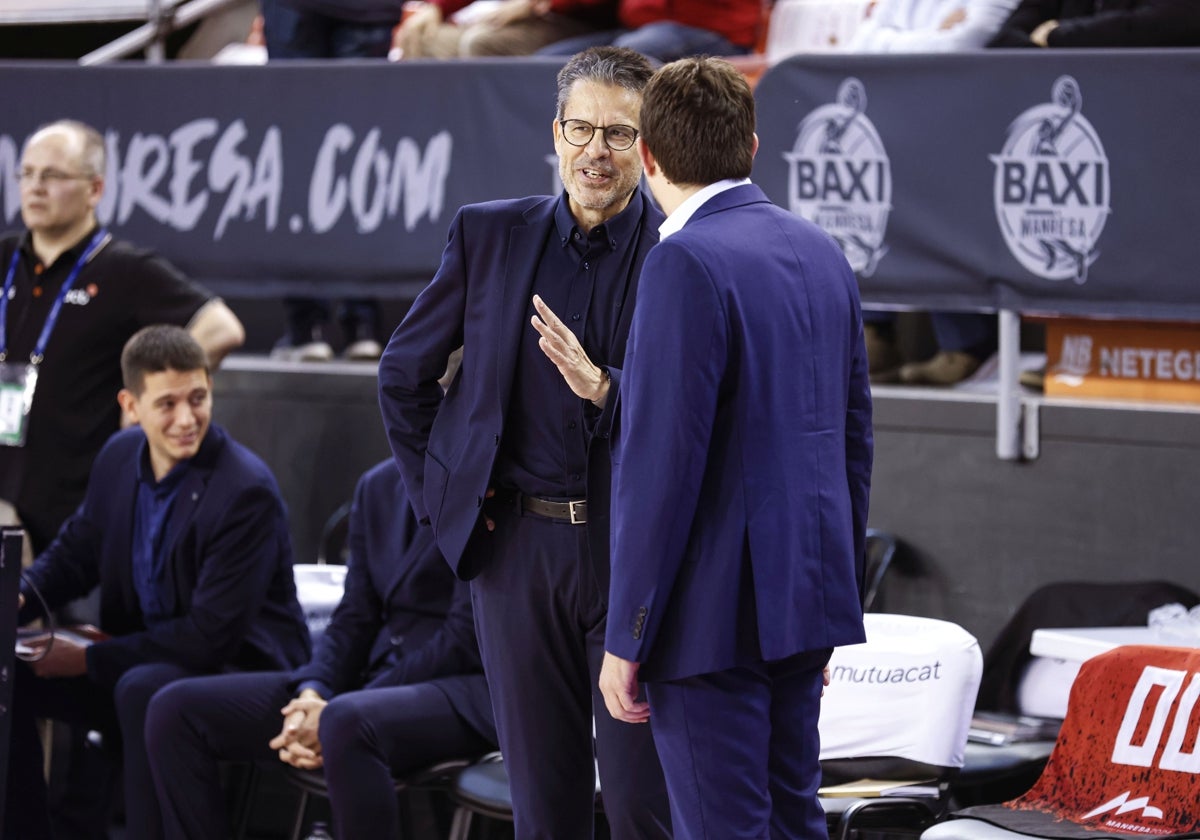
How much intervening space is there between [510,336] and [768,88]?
7.45 feet

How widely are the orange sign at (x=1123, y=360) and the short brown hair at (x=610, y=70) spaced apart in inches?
87.3

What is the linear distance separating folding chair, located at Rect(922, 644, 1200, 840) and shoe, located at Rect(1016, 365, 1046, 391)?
1336mm

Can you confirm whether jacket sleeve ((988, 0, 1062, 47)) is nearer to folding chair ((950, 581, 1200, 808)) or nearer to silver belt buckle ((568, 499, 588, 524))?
folding chair ((950, 581, 1200, 808))

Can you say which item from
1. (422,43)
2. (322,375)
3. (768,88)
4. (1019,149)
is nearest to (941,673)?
(1019,149)

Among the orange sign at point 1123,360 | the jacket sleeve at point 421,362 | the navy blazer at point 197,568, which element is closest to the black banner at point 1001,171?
the orange sign at point 1123,360

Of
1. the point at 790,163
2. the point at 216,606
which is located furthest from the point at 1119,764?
the point at 216,606

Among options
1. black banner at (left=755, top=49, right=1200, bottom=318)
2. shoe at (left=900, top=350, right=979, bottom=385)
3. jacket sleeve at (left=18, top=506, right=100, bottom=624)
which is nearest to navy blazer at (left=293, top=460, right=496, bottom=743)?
jacket sleeve at (left=18, top=506, right=100, bottom=624)

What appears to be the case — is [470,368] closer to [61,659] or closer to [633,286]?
[633,286]

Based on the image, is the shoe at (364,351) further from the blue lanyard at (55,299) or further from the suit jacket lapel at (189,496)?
the suit jacket lapel at (189,496)

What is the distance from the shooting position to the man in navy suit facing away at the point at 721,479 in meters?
2.58

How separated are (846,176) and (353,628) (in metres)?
1.94

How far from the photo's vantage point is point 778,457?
103 inches

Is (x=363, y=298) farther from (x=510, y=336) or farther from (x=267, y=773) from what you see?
(x=510, y=336)

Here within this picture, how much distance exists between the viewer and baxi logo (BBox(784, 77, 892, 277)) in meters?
4.86
